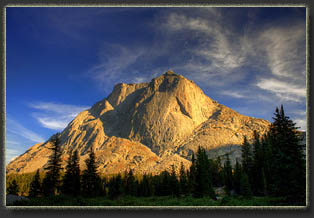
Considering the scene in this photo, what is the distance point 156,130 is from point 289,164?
144457 mm

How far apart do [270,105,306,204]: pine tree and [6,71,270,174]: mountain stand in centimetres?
10756

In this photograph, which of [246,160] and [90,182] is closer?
[90,182]

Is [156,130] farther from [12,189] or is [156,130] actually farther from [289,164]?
[289,164]

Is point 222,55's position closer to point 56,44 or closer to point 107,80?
point 107,80

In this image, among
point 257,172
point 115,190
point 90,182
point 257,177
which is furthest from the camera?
point 257,172

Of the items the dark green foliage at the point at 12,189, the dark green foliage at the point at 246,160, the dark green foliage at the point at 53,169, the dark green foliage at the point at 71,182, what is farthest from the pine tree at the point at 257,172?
the dark green foliage at the point at 12,189

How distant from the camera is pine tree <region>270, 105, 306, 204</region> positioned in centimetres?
1009

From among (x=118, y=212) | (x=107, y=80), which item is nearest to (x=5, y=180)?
(x=118, y=212)

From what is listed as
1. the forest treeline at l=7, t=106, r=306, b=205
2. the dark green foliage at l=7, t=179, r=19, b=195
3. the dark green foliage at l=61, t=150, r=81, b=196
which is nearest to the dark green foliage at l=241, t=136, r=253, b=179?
the forest treeline at l=7, t=106, r=306, b=205

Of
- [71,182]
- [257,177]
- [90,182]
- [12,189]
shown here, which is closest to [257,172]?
[257,177]

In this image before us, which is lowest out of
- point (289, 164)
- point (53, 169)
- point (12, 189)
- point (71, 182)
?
point (71, 182)

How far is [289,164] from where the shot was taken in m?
10.9

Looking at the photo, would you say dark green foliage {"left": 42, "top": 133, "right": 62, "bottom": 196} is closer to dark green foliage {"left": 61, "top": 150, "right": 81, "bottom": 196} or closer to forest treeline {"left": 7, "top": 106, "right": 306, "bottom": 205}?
forest treeline {"left": 7, "top": 106, "right": 306, "bottom": 205}

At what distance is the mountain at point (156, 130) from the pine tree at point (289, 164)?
107561 mm
